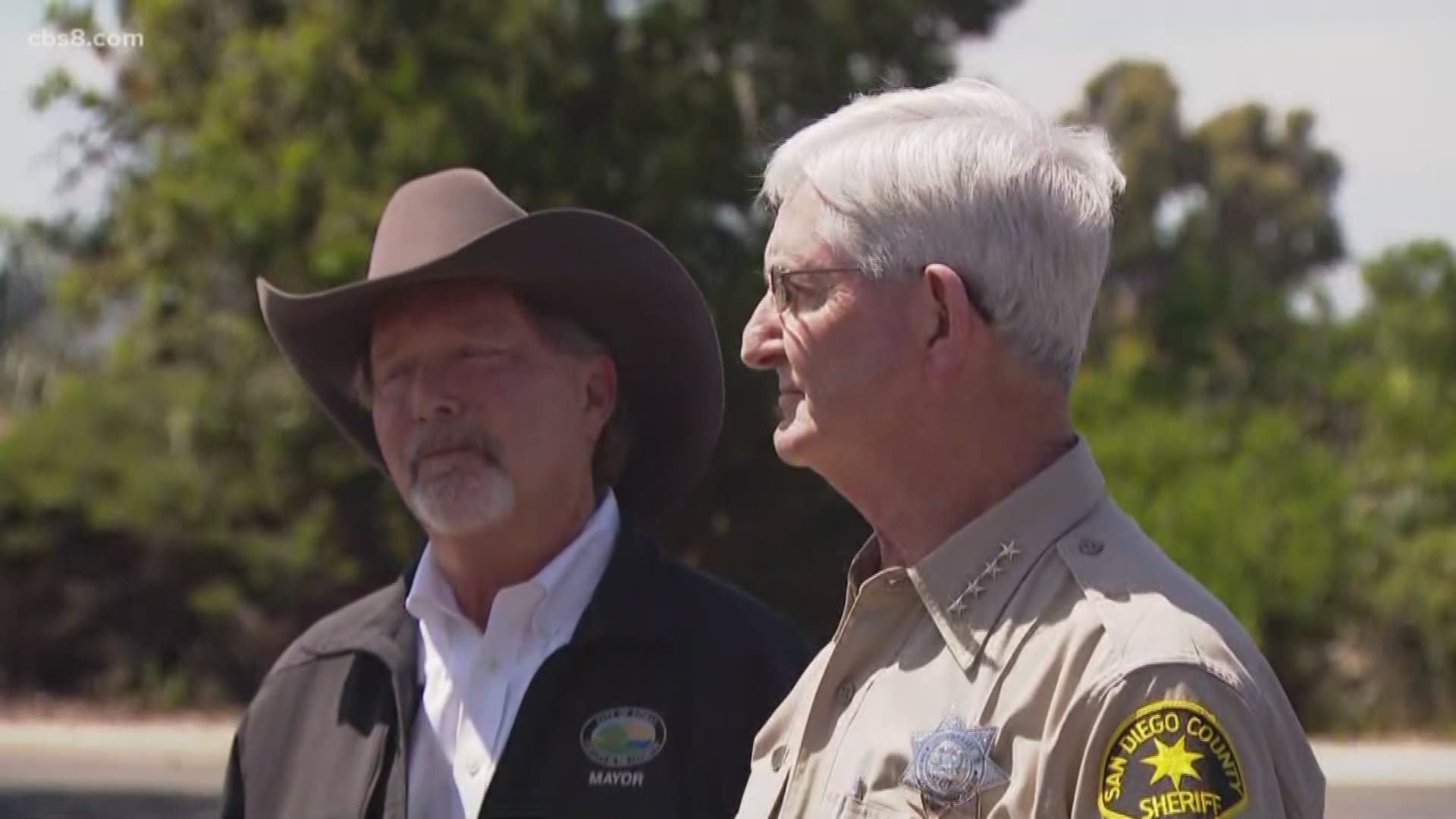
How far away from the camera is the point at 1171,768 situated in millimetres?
1920

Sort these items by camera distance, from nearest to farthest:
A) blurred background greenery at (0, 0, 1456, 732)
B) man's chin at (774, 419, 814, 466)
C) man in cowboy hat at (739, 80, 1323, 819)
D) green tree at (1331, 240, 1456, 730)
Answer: man in cowboy hat at (739, 80, 1323, 819) → man's chin at (774, 419, 814, 466) → blurred background greenery at (0, 0, 1456, 732) → green tree at (1331, 240, 1456, 730)

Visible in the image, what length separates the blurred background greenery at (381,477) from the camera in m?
13.5

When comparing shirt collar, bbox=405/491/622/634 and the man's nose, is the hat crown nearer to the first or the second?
shirt collar, bbox=405/491/622/634

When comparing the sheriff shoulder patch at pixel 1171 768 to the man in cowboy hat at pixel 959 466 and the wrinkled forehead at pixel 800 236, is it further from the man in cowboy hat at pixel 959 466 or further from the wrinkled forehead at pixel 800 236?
the wrinkled forehead at pixel 800 236

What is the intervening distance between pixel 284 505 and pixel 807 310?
13554 mm

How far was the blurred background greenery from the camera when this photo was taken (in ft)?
44.3

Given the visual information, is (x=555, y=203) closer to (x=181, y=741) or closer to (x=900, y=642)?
(x=181, y=741)

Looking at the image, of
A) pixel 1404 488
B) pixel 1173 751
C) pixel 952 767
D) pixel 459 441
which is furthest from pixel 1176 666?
pixel 1404 488

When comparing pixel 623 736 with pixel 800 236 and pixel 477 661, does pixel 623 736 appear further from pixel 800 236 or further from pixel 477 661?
pixel 800 236

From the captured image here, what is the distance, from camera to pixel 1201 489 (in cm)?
1521

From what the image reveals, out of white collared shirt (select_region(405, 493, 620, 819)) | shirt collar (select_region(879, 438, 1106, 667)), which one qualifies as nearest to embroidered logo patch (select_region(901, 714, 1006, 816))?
shirt collar (select_region(879, 438, 1106, 667))

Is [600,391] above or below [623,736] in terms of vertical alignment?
above

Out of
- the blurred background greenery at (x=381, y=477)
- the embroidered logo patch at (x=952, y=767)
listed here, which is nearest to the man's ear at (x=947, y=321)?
the embroidered logo patch at (x=952, y=767)

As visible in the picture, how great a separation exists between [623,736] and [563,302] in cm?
75
